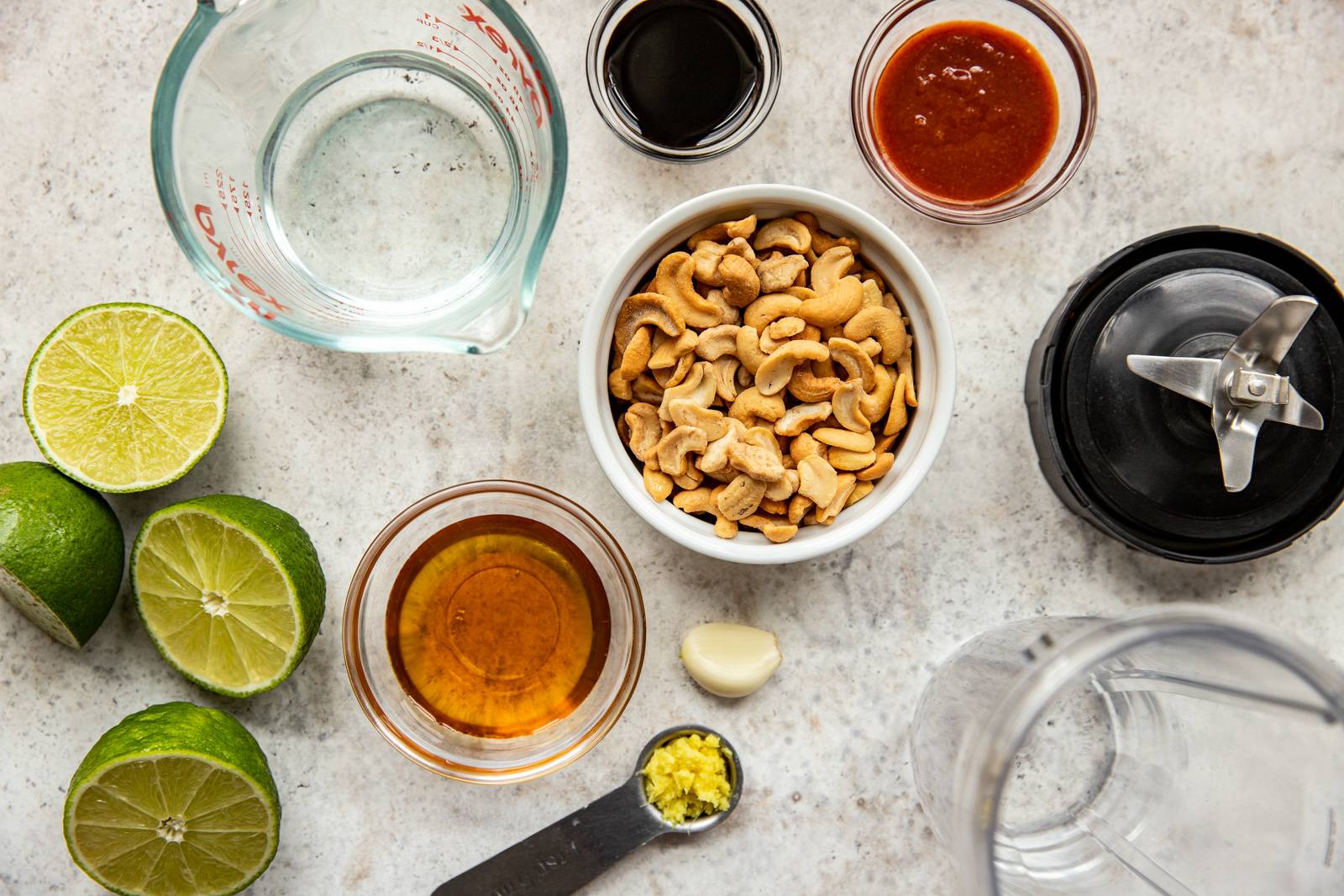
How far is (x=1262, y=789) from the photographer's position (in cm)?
100

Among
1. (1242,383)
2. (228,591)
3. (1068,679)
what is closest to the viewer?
(1068,679)

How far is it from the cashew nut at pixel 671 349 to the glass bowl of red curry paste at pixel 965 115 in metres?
0.36

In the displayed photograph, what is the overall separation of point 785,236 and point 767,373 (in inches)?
6.5

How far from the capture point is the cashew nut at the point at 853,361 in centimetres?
112

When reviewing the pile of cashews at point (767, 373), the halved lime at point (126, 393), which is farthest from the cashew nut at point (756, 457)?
the halved lime at point (126, 393)

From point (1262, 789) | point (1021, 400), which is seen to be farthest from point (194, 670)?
point (1262, 789)

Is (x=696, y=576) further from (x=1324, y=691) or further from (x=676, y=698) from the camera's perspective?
(x=1324, y=691)

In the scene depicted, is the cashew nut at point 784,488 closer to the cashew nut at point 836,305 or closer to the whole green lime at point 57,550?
the cashew nut at point 836,305

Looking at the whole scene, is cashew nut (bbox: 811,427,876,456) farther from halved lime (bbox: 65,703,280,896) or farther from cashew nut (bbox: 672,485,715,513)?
halved lime (bbox: 65,703,280,896)

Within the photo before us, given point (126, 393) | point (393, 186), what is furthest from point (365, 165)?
point (126, 393)

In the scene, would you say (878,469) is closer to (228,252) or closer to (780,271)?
(780,271)

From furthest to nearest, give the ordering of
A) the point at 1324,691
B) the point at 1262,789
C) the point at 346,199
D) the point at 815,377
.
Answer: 1. the point at 346,199
2. the point at 815,377
3. the point at 1262,789
4. the point at 1324,691

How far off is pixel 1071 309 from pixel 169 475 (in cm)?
114

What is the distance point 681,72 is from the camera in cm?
A: 127
